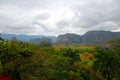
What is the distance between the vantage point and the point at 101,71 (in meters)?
47.0

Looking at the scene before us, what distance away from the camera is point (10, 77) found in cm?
2473

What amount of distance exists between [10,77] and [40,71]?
2.62 metres

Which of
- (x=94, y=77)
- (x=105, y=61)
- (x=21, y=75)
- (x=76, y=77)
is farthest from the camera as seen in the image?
(x=105, y=61)

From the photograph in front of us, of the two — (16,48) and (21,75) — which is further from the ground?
(16,48)

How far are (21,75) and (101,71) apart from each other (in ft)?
80.8

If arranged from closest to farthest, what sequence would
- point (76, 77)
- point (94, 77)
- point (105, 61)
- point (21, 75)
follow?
point (21, 75)
point (76, 77)
point (94, 77)
point (105, 61)

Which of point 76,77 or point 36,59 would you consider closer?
point 36,59

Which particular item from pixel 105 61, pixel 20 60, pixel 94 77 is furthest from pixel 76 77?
pixel 105 61

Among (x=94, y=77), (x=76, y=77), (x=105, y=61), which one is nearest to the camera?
(x=76, y=77)

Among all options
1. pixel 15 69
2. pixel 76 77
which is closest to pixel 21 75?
pixel 15 69

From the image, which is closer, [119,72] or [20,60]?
[20,60]

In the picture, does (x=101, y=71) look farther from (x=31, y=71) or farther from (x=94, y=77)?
(x=31, y=71)

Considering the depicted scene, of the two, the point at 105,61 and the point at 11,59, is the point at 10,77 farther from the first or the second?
the point at 105,61

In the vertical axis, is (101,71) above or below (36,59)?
below
